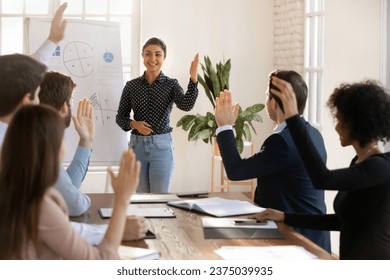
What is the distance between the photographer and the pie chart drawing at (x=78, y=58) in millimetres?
4074

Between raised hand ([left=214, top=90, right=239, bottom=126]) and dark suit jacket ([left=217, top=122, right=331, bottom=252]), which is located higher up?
raised hand ([left=214, top=90, right=239, bottom=126])

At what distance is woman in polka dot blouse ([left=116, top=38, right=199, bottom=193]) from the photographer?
356 cm

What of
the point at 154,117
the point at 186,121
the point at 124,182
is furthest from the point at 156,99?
the point at 124,182

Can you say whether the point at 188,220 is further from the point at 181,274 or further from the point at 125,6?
the point at 125,6

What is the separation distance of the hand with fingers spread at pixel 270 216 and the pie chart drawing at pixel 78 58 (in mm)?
2351

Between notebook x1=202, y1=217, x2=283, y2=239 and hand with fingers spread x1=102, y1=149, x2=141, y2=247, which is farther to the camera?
notebook x1=202, y1=217, x2=283, y2=239

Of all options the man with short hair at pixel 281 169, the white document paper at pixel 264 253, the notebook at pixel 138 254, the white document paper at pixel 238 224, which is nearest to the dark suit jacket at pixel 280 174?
the man with short hair at pixel 281 169

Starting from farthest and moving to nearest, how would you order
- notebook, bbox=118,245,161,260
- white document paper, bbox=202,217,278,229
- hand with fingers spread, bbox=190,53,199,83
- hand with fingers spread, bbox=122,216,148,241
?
1. hand with fingers spread, bbox=190,53,199,83
2. white document paper, bbox=202,217,278,229
3. hand with fingers spread, bbox=122,216,148,241
4. notebook, bbox=118,245,161,260

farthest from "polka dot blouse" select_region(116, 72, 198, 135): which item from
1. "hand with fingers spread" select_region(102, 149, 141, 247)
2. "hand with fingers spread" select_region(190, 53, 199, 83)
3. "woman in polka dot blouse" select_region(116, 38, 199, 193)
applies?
"hand with fingers spread" select_region(102, 149, 141, 247)

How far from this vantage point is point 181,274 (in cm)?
143

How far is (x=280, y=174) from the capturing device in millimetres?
2232

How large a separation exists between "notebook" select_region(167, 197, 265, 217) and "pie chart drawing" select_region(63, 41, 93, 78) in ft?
6.49

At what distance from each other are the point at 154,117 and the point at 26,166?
254cm

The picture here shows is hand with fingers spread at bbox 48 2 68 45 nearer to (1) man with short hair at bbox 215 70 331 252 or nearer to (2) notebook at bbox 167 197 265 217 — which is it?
(1) man with short hair at bbox 215 70 331 252
